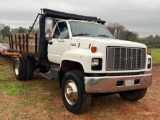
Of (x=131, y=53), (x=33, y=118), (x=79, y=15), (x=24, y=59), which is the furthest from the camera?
(x=24, y=59)

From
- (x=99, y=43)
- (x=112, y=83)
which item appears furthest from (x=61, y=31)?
(x=112, y=83)

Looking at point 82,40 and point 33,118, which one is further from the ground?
point 82,40

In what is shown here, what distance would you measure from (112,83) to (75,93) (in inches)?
35.5

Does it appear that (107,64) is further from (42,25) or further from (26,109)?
(42,25)

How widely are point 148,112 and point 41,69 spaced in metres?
4.68

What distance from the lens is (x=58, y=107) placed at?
624 centimetres

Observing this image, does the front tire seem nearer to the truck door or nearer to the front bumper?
the front bumper

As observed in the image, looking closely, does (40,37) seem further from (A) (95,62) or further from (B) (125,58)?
(B) (125,58)

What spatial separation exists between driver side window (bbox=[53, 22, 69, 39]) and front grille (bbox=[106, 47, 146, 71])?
172 centimetres

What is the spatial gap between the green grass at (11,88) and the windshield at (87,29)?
99.5 inches

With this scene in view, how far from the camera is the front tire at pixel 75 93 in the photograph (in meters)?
5.56

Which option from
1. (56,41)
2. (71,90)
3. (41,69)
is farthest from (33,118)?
(41,69)

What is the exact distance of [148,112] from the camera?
6.21 meters

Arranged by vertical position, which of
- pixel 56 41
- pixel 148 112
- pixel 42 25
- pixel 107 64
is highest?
pixel 42 25
